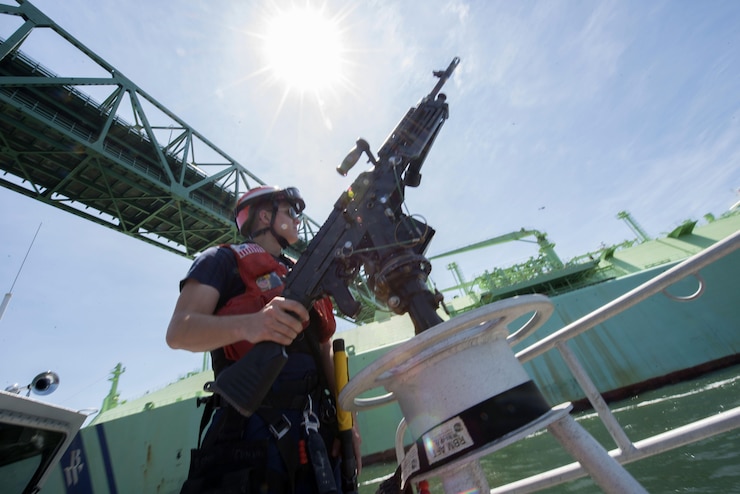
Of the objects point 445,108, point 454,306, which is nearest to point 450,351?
point 445,108

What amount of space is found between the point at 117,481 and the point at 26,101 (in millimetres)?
11115

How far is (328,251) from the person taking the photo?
6.34ft

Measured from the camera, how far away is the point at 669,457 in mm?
3465

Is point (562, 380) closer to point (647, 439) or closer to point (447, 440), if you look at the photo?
point (647, 439)

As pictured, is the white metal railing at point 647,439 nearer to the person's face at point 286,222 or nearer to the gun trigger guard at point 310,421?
the gun trigger guard at point 310,421

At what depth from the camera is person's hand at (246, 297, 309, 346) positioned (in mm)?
1312

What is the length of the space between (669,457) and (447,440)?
4.61m

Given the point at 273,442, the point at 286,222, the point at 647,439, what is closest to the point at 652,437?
the point at 647,439

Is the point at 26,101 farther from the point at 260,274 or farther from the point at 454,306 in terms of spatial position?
the point at 454,306

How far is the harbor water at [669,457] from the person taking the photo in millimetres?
2859

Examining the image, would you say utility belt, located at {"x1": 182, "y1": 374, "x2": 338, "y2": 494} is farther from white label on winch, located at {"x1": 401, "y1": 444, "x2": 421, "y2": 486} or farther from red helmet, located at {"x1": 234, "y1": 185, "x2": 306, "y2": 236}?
red helmet, located at {"x1": 234, "y1": 185, "x2": 306, "y2": 236}

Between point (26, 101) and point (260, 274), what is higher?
point (26, 101)

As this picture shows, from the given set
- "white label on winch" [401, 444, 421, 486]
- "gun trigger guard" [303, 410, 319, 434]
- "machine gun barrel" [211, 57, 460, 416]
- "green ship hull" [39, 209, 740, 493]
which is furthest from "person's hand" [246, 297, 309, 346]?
"green ship hull" [39, 209, 740, 493]

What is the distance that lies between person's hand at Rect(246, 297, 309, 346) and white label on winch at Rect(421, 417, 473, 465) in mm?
726
